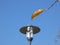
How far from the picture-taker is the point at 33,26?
37.5 feet

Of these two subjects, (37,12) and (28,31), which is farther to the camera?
(28,31)

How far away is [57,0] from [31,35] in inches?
97.6

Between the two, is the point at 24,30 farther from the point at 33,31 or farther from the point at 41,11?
the point at 41,11

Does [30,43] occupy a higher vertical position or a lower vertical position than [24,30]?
lower

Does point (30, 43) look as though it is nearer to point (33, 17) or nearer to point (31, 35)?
point (31, 35)

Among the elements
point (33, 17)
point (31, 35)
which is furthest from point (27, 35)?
point (33, 17)

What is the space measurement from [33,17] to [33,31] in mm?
2160

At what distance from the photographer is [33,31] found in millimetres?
11500

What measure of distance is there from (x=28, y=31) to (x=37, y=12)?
2.19 m

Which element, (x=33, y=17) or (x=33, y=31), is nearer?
(x=33, y=17)

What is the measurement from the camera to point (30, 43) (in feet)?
37.0

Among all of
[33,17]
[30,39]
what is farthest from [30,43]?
[33,17]

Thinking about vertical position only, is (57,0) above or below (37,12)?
above

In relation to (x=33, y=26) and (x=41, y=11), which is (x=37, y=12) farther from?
(x=33, y=26)
